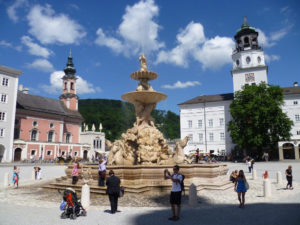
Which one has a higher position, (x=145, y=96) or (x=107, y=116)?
(x=107, y=116)

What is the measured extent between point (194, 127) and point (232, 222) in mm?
53387

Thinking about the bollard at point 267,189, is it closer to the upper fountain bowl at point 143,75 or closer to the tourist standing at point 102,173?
the tourist standing at point 102,173

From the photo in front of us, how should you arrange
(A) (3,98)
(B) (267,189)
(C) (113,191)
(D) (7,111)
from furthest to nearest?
1. (D) (7,111)
2. (A) (3,98)
3. (B) (267,189)
4. (C) (113,191)

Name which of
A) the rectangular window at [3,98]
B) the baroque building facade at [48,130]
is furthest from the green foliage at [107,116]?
the rectangular window at [3,98]

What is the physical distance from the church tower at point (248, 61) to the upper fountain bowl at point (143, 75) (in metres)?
43.8

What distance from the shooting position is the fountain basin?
49.9ft

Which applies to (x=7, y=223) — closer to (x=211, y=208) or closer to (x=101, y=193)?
(x=101, y=193)

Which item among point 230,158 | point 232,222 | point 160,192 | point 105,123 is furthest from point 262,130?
point 105,123

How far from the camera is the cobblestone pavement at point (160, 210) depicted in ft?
22.1

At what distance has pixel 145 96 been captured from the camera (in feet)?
50.6

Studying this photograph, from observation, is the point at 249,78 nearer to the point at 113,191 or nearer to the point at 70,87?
the point at 70,87

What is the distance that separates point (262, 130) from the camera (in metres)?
42.3

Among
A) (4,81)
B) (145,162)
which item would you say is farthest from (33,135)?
(145,162)

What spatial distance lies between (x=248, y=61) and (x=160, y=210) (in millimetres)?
55858
